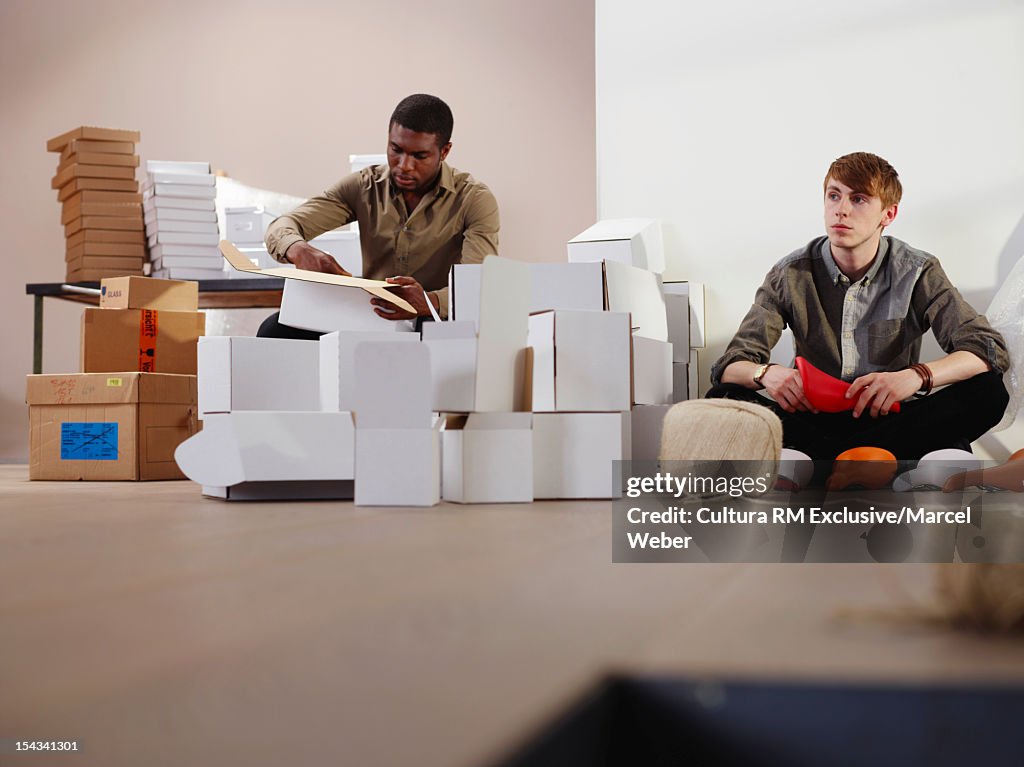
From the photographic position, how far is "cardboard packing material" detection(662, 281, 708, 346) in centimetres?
254

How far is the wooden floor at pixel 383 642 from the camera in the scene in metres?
0.35

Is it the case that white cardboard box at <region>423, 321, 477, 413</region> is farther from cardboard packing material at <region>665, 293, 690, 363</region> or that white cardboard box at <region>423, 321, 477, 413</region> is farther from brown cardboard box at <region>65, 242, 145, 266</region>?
brown cardboard box at <region>65, 242, 145, 266</region>

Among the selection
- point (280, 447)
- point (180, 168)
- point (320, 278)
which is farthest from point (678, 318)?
point (180, 168)

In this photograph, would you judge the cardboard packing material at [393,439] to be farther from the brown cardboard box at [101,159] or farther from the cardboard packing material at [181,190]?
the brown cardboard box at [101,159]

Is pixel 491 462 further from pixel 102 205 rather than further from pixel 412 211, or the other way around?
pixel 102 205

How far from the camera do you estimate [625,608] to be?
60 cm

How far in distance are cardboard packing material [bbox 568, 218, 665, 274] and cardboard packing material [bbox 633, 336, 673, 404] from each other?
32cm

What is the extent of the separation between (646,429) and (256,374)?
845 mm

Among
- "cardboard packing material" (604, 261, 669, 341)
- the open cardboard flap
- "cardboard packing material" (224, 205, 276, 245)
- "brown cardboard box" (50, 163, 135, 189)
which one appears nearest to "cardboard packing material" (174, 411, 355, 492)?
the open cardboard flap

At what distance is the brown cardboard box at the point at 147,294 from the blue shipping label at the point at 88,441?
1.38ft

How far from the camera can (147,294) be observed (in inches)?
112

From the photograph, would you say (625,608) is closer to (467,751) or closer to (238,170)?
(467,751)

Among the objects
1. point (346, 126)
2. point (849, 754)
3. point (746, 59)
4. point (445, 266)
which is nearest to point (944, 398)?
point (746, 59)

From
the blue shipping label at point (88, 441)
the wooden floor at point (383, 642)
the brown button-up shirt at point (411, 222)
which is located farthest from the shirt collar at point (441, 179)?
the wooden floor at point (383, 642)
